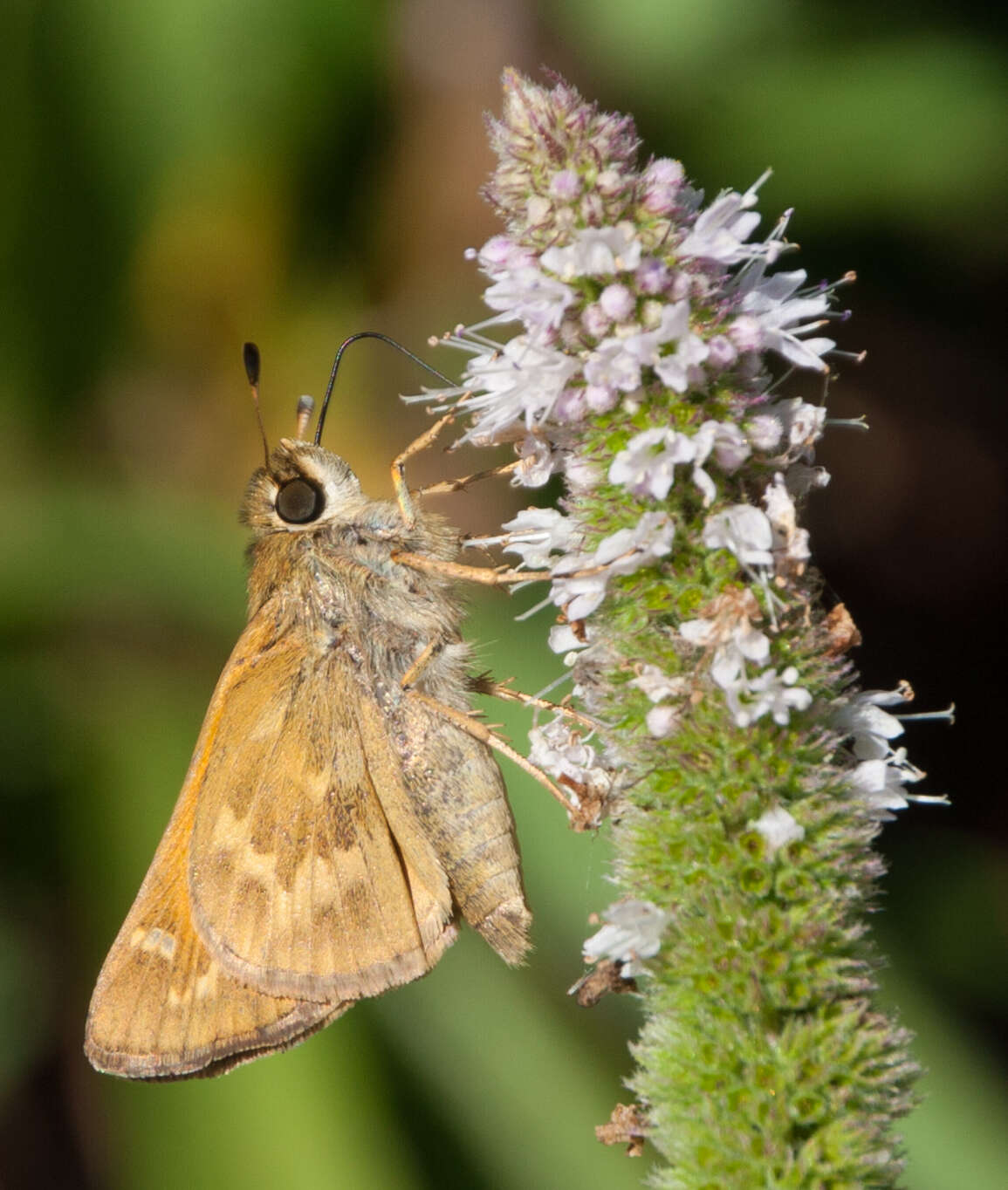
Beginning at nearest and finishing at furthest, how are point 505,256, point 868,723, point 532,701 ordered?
point 505,256 < point 868,723 < point 532,701

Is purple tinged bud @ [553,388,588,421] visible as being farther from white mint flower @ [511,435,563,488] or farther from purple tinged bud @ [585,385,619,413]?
white mint flower @ [511,435,563,488]

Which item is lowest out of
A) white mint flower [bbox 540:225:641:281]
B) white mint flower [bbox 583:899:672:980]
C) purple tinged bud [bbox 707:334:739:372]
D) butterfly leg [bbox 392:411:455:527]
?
white mint flower [bbox 583:899:672:980]

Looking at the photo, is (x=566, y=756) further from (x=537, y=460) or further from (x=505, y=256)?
(x=505, y=256)

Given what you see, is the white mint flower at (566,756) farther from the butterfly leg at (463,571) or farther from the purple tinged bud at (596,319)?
the purple tinged bud at (596,319)

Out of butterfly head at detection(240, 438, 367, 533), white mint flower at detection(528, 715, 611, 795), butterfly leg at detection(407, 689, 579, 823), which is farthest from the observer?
butterfly head at detection(240, 438, 367, 533)

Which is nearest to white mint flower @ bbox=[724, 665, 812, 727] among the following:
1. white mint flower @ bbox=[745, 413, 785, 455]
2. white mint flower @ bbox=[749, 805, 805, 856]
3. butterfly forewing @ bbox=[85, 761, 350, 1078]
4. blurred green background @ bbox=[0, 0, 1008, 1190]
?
white mint flower @ bbox=[749, 805, 805, 856]

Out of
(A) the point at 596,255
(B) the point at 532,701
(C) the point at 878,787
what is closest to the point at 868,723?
(C) the point at 878,787

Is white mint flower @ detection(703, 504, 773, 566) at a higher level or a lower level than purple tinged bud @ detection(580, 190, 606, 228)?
lower
